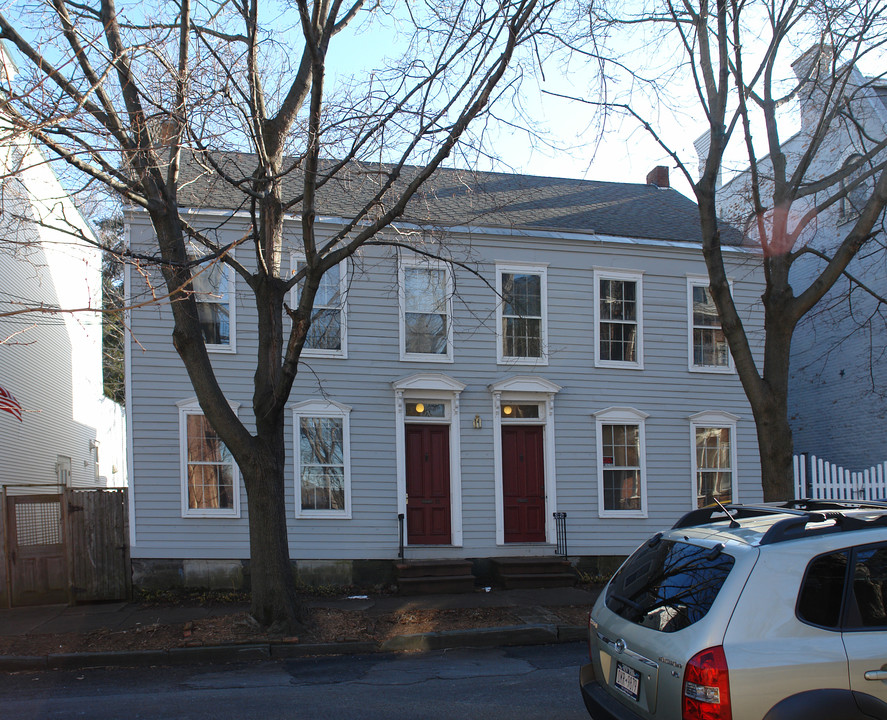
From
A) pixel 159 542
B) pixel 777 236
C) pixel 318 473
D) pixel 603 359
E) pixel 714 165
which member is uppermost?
pixel 714 165

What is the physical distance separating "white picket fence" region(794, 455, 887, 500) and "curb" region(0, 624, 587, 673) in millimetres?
7377

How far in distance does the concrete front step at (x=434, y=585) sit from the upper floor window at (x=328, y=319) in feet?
13.2

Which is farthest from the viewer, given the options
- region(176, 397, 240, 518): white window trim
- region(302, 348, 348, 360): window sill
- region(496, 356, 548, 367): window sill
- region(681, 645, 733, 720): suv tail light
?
region(496, 356, 548, 367): window sill

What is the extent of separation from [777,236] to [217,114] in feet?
23.2

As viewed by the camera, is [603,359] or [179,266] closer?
[179,266]

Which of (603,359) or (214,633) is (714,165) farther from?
(214,633)

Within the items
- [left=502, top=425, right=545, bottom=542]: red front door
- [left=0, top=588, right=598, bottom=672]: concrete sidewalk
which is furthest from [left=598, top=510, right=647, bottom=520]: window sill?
[left=0, top=588, right=598, bottom=672]: concrete sidewalk

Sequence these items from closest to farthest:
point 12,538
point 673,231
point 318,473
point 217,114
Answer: point 217,114 → point 12,538 → point 318,473 → point 673,231

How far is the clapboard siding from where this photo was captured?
12.5m

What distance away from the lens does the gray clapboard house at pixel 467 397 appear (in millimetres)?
12562

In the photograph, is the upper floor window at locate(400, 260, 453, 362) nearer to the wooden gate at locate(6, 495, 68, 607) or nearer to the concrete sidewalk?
the concrete sidewalk

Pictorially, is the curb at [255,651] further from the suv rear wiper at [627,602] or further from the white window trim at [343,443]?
the suv rear wiper at [627,602]

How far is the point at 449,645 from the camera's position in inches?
364

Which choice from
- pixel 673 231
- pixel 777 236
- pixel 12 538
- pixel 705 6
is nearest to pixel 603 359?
pixel 673 231
